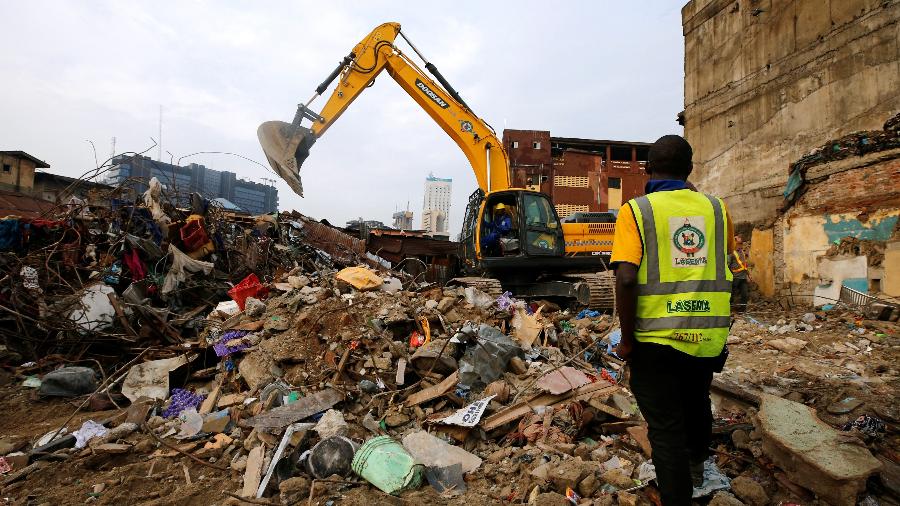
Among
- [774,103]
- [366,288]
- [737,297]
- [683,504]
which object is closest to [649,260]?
[683,504]

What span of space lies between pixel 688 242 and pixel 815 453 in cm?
125

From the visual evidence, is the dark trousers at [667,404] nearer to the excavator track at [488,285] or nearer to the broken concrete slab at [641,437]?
the broken concrete slab at [641,437]

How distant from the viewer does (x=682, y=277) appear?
1.76 metres

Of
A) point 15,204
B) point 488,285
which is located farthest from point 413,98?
point 15,204

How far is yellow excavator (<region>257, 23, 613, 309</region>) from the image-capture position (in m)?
7.46

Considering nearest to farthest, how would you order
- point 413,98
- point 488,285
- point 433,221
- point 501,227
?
point 488,285
point 501,227
point 413,98
point 433,221

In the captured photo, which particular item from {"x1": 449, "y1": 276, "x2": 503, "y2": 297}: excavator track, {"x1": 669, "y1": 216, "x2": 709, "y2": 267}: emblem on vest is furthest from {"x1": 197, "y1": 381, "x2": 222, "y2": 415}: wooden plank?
{"x1": 449, "y1": 276, "x2": 503, "y2": 297}: excavator track

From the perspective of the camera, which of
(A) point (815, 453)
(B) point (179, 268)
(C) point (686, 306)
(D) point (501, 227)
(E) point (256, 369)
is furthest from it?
(D) point (501, 227)

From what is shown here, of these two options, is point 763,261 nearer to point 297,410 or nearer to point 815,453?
point 815,453

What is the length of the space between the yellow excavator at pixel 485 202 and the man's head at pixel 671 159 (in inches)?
202

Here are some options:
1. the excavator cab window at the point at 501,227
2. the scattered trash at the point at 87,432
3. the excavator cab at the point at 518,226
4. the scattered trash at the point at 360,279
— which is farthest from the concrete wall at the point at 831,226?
the scattered trash at the point at 87,432

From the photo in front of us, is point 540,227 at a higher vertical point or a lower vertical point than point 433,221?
lower

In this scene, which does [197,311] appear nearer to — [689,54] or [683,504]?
[683,504]

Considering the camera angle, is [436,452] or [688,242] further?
[436,452]
